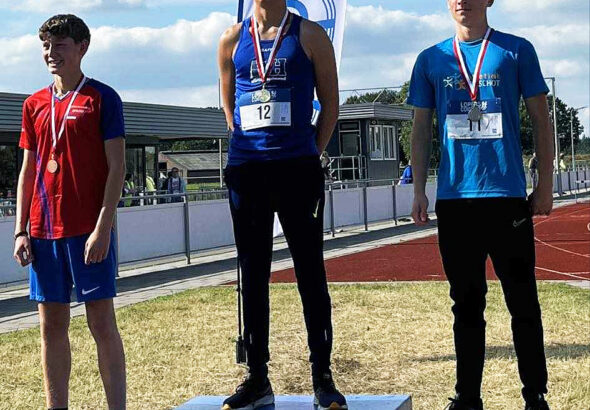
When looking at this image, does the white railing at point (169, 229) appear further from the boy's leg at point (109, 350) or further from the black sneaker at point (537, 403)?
the black sneaker at point (537, 403)

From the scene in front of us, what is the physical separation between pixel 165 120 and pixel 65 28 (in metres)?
37.8

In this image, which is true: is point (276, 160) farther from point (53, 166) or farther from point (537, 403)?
point (537, 403)

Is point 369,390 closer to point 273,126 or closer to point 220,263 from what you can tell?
point 273,126

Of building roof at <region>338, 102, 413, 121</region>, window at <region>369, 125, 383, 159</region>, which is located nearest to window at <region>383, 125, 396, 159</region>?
window at <region>369, 125, 383, 159</region>

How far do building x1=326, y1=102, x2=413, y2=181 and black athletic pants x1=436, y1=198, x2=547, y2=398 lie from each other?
45708 mm

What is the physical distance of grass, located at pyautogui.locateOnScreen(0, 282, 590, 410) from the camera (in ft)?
23.5

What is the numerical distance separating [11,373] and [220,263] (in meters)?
11.3

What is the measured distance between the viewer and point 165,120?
42438 mm

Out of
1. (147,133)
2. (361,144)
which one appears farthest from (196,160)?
(147,133)

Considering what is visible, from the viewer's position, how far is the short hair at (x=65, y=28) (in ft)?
16.2

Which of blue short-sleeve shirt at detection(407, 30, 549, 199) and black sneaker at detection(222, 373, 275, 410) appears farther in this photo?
black sneaker at detection(222, 373, 275, 410)

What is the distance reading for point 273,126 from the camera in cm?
473

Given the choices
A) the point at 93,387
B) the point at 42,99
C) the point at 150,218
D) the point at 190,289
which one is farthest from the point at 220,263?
the point at 42,99

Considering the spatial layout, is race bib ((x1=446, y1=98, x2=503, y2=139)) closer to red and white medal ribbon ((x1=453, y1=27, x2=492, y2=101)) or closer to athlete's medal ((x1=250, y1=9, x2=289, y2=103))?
red and white medal ribbon ((x1=453, y1=27, x2=492, y2=101))
